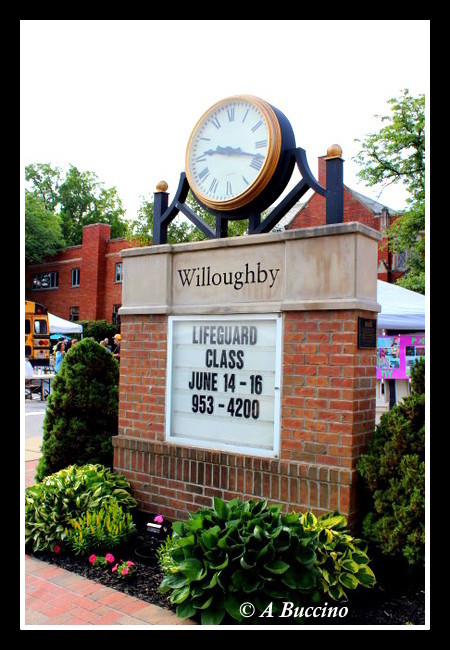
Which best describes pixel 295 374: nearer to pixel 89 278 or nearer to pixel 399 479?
pixel 399 479

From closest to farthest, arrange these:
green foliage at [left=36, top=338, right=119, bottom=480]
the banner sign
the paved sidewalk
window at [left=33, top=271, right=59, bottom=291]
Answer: the paved sidewalk, green foliage at [left=36, top=338, right=119, bottom=480], the banner sign, window at [left=33, top=271, right=59, bottom=291]

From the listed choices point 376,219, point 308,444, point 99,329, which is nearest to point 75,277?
point 99,329

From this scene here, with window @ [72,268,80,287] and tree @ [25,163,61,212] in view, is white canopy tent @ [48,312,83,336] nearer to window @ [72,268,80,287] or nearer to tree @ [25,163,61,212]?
window @ [72,268,80,287]

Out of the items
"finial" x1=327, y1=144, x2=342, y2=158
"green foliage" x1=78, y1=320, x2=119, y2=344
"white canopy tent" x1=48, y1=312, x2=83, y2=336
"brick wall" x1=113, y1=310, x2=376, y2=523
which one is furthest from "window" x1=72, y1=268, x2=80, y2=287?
"finial" x1=327, y1=144, x2=342, y2=158

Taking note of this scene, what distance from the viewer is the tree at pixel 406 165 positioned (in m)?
19.3

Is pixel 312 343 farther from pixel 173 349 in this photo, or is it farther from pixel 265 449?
pixel 173 349

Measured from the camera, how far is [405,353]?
963 cm

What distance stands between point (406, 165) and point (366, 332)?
17.7 metres

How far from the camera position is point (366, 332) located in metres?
4.29

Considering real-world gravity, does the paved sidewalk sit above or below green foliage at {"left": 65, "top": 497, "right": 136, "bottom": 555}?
below

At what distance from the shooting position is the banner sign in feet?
31.3

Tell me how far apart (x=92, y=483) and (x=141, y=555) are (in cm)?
93

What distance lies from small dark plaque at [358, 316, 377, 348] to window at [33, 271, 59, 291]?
35.7 metres
